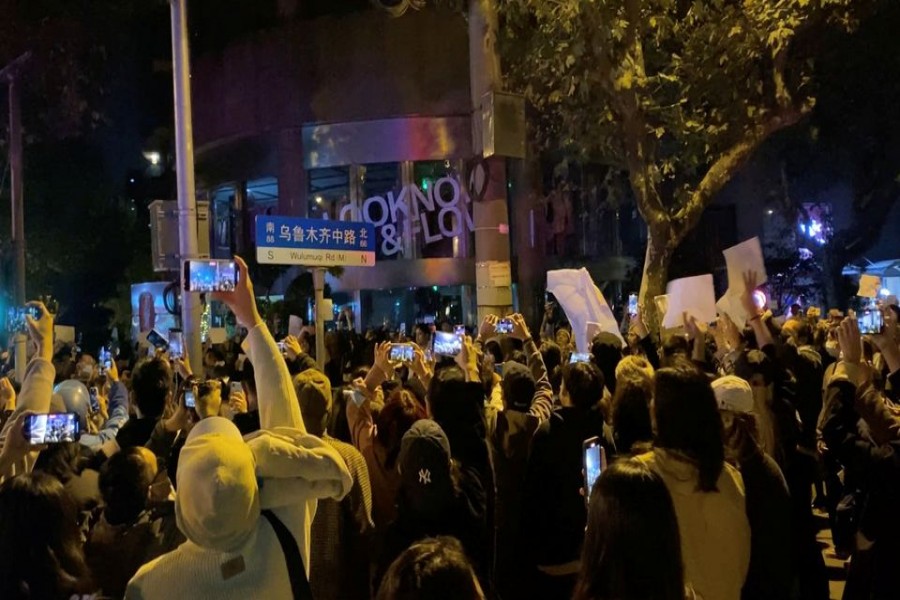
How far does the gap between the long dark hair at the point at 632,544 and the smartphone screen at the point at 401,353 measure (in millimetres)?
3693

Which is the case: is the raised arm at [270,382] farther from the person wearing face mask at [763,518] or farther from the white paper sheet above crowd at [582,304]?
the white paper sheet above crowd at [582,304]

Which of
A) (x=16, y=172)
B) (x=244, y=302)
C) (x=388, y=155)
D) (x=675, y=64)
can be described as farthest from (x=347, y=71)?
(x=244, y=302)

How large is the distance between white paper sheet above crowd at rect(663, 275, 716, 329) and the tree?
3.63 metres

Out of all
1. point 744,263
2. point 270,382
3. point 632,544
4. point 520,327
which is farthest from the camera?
point 744,263

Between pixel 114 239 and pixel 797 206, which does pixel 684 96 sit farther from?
pixel 114 239

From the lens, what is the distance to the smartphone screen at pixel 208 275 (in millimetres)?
4156

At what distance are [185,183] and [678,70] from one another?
7.33 m

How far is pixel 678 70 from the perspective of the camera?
12.6 metres

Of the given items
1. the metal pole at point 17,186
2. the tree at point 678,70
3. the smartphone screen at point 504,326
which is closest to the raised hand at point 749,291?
the smartphone screen at point 504,326

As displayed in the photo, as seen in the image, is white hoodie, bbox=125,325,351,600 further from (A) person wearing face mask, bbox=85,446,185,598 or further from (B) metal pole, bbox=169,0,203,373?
(B) metal pole, bbox=169,0,203,373

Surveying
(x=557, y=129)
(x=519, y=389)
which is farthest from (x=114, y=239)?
(x=519, y=389)

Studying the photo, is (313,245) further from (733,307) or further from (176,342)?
(733,307)

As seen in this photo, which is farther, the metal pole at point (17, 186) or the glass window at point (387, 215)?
the glass window at point (387, 215)

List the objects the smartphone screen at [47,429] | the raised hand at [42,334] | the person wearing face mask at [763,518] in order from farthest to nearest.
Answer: the raised hand at [42,334]
the smartphone screen at [47,429]
the person wearing face mask at [763,518]
